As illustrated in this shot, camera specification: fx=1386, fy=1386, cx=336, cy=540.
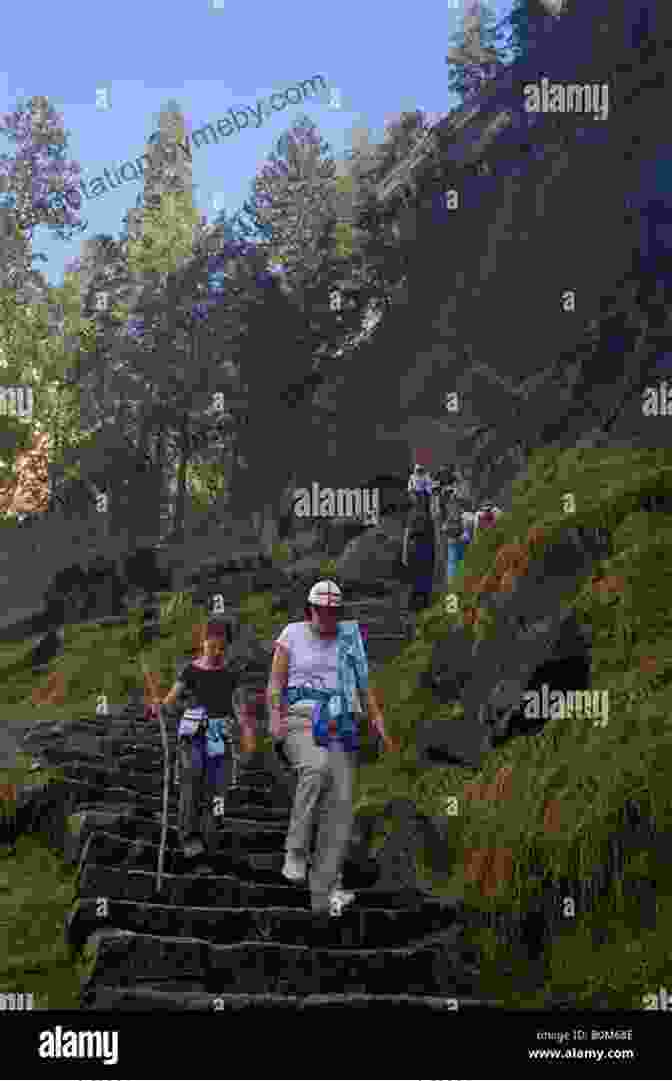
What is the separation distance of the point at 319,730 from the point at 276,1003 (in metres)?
1.81

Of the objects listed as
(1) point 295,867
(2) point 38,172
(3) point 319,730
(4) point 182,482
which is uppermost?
(2) point 38,172

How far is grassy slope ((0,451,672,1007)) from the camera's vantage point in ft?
27.8

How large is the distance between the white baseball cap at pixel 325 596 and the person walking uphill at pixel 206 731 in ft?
5.12

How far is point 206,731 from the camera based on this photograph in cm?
1015

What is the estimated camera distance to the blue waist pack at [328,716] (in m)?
8.77

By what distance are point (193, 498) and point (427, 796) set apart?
41.9m

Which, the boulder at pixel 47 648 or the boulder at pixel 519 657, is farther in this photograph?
the boulder at pixel 47 648

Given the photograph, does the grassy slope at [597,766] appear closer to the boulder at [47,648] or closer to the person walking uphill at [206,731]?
the person walking uphill at [206,731]

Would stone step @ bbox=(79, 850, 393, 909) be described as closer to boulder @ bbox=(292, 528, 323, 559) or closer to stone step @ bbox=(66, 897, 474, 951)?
stone step @ bbox=(66, 897, 474, 951)

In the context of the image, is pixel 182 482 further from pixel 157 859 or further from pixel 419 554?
pixel 157 859

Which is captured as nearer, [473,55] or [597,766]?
[597,766]

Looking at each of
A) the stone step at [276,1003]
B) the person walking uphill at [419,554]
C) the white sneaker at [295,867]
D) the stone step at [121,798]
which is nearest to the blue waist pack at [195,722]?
→ the white sneaker at [295,867]

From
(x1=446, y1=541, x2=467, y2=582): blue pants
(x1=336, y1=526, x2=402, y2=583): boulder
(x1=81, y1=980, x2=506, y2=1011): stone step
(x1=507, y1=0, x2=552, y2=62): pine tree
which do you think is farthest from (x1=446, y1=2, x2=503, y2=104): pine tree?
(x1=81, y1=980, x2=506, y2=1011): stone step

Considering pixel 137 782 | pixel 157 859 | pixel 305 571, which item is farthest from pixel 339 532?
pixel 157 859
